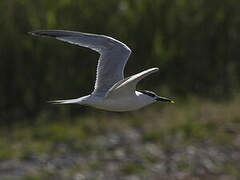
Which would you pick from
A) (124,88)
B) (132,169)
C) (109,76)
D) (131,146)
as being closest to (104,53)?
(109,76)

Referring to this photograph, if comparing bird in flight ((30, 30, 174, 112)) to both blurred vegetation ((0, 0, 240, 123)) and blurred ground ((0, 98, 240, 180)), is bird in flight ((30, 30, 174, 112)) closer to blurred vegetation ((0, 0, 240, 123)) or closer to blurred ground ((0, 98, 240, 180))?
blurred ground ((0, 98, 240, 180))

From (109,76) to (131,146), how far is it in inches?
172

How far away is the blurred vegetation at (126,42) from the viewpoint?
12227 millimetres

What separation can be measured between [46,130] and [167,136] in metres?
1.92

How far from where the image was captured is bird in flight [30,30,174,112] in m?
6.30

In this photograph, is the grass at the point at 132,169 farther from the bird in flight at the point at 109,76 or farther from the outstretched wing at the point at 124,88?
the outstretched wing at the point at 124,88

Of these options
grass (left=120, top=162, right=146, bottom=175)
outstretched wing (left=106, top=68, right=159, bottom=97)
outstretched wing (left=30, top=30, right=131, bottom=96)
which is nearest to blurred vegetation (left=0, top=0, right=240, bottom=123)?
grass (left=120, top=162, right=146, bottom=175)

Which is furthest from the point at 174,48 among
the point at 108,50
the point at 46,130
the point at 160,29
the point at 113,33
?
the point at 108,50

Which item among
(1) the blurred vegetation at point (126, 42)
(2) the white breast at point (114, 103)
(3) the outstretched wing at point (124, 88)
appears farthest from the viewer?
(1) the blurred vegetation at point (126, 42)

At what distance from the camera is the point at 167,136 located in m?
11.4

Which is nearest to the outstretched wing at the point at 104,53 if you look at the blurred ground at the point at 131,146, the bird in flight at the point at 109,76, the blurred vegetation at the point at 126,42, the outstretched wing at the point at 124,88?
the bird in flight at the point at 109,76

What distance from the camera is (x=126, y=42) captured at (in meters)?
12.5

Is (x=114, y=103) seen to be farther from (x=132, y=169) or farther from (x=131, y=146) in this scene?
(x=131, y=146)

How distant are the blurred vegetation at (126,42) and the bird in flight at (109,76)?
4651mm
